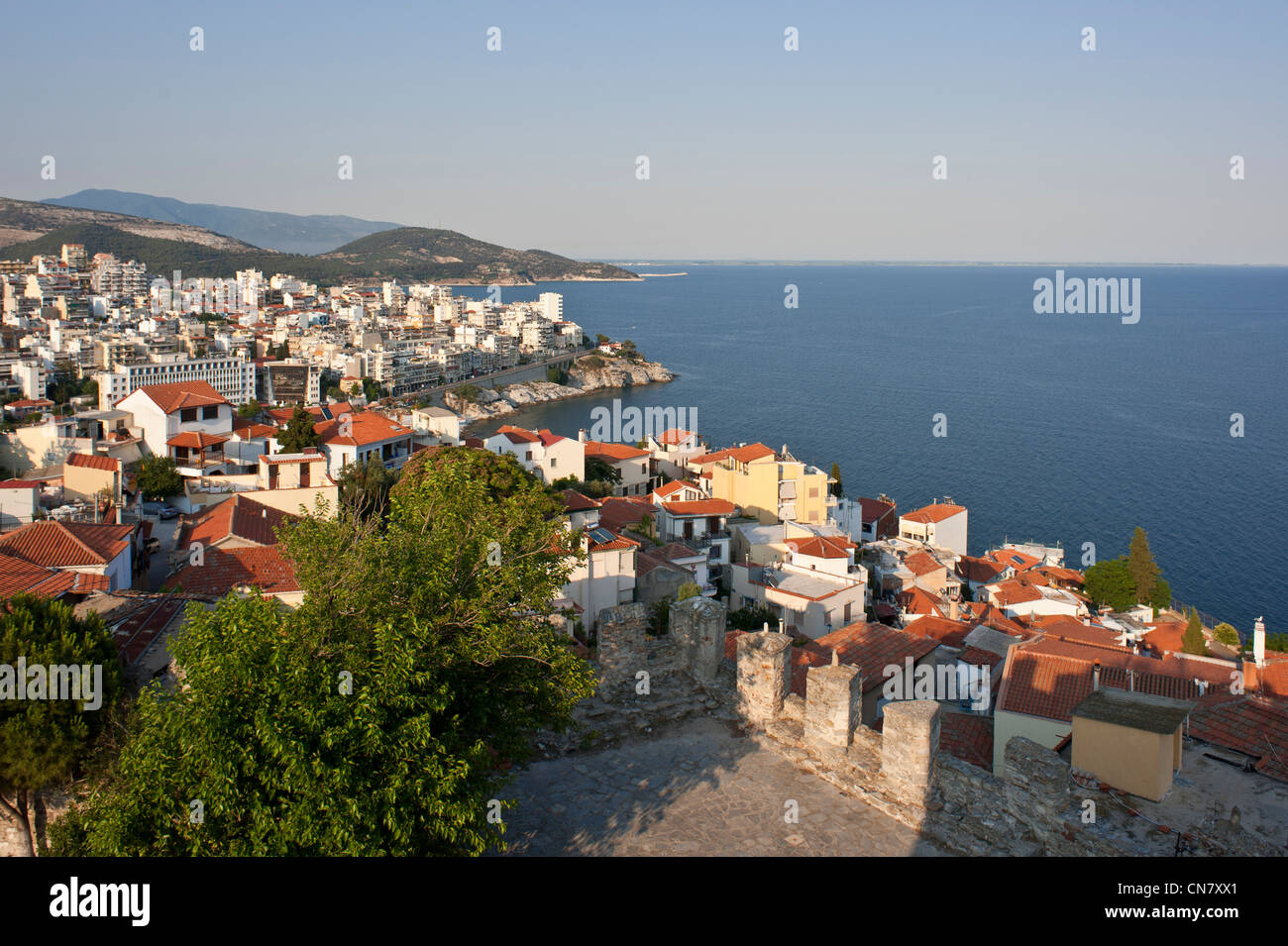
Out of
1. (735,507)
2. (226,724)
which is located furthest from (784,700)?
(735,507)

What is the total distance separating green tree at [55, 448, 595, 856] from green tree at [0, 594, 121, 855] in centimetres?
45

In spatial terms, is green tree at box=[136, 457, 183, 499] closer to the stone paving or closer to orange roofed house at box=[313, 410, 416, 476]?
orange roofed house at box=[313, 410, 416, 476]

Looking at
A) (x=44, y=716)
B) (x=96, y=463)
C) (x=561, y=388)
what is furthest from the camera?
(x=561, y=388)

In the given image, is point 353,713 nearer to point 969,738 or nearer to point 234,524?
point 969,738

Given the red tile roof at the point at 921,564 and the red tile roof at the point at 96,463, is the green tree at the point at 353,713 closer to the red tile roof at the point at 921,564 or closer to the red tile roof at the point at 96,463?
the red tile roof at the point at 96,463

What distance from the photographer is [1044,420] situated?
74.6 meters

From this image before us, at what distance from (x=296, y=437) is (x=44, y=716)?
29.4 metres

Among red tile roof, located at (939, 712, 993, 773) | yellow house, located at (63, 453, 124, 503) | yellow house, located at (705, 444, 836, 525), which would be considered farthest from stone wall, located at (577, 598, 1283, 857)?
yellow house, located at (705, 444, 836, 525)

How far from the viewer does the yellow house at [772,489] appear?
36.3 m

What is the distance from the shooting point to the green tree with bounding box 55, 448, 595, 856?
240 inches

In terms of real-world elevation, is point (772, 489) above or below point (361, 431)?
below

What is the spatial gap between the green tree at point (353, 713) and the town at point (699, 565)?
101cm

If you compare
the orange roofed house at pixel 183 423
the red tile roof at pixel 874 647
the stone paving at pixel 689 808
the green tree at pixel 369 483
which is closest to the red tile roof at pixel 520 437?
the green tree at pixel 369 483

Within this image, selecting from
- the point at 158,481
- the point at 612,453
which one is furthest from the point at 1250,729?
the point at 612,453
